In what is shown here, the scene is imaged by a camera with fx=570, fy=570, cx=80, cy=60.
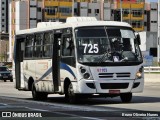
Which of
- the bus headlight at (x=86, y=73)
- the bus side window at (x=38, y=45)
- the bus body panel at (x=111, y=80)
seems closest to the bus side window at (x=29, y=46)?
the bus side window at (x=38, y=45)

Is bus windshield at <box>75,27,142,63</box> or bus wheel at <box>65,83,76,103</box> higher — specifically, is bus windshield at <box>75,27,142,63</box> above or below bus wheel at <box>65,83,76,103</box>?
above

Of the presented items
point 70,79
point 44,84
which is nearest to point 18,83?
point 44,84

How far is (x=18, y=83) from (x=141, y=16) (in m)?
128

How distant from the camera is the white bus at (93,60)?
68.0 feet

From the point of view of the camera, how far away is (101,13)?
153m

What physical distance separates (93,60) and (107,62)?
0.52m

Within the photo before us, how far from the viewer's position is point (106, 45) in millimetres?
21141

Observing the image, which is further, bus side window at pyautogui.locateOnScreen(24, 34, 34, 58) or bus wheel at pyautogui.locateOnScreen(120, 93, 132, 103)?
bus side window at pyautogui.locateOnScreen(24, 34, 34, 58)

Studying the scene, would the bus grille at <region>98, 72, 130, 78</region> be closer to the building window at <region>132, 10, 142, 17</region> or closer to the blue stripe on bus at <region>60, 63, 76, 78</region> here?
the blue stripe on bus at <region>60, 63, 76, 78</region>

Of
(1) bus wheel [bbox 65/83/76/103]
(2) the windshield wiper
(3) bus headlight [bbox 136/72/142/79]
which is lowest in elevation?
(1) bus wheel [bbox 65/83/76/103]

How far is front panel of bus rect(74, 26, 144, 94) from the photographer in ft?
67.8

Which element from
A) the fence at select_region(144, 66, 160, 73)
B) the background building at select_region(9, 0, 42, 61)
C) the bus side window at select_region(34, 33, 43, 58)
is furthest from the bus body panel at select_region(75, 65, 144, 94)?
the background building at select_region(9, 0, 42, 61)

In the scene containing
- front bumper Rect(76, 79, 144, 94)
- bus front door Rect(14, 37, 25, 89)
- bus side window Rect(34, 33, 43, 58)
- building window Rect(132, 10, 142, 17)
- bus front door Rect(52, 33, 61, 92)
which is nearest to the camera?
front bumper Rect(76, 79, 144, 94)

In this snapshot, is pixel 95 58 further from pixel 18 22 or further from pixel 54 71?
pixel 18 22
